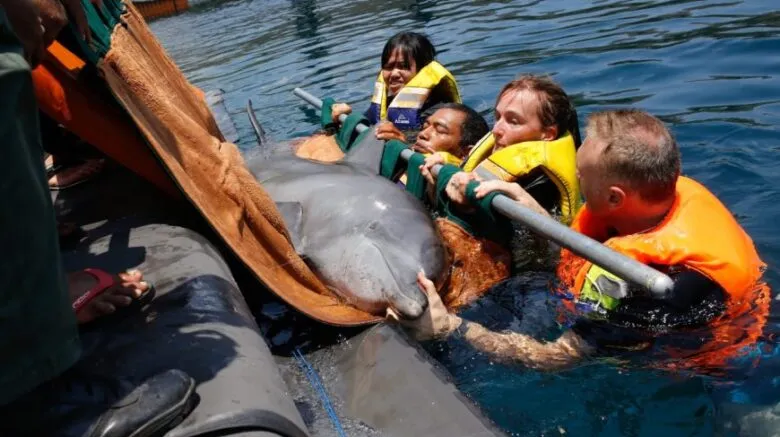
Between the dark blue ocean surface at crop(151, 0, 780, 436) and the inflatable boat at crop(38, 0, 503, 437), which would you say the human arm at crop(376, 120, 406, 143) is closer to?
the inflatable boat at crop(38, 0, 503, 437)

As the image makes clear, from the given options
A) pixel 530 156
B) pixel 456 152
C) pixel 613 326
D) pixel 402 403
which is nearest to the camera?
pixel 402 403

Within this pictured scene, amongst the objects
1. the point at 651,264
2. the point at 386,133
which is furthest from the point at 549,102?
the point at 651,264

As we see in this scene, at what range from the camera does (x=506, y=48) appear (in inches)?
374

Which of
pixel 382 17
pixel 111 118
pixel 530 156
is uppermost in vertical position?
pixel 111 118

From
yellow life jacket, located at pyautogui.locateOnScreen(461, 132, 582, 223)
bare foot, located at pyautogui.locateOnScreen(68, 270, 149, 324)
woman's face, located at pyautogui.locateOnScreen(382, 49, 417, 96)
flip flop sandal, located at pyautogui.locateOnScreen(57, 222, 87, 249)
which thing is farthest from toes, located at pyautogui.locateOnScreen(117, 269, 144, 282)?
woman's face, located at pyautogui.locateOnScreen(382, 49, 417, 96)

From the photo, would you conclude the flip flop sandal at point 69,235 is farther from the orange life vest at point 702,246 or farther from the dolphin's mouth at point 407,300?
the orange life vest at point 702,246

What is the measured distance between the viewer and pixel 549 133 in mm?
4215

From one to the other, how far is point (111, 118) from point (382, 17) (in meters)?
11.6

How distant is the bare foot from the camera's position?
95.7 inches

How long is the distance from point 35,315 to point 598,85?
6777mm

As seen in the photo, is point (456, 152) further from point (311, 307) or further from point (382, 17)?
point (382, 17)

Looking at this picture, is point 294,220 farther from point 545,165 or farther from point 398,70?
point 398,70

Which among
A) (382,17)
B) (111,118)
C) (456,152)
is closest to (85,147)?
(111,118)

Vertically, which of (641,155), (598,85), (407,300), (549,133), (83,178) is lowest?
(598,85)
